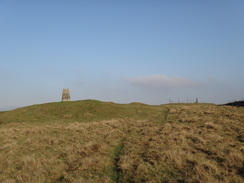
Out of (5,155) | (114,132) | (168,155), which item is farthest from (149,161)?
(5,155)

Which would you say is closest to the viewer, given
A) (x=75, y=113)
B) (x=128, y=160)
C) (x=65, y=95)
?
(x=128, y=160)

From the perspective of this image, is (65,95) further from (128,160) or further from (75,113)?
(128,160)

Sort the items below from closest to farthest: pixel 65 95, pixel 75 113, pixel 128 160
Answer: pixel 128 160 → pixel 75 113 → pixel 65 95

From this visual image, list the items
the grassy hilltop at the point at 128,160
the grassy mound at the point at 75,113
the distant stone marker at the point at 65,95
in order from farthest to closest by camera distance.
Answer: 1. the distant stone marker at the point at 65,95
2. the grassy mound at the point at 75,113
3. the grassy hilltop at the point at 128,160

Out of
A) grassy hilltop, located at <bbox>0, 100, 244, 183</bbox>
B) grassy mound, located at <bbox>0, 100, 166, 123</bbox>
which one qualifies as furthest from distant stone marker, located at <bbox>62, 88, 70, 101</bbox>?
grassy hilltop, located at <bbox>0, 100, 244, 183</bbox>

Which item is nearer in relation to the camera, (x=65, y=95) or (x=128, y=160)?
(x=128, y=160)

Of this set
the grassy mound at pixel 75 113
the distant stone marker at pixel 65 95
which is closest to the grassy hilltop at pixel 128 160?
the grassy mound at pixel 75 113

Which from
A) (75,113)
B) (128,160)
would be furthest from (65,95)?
(128,160)

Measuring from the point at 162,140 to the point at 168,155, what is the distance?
3.41 m

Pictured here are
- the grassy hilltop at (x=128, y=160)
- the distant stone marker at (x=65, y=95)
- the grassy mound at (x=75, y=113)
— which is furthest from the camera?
the distant stone marker at (x=65, y=95)

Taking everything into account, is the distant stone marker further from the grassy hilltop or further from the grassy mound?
the grassy hilltop

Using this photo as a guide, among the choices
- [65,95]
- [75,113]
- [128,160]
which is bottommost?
[128,160]

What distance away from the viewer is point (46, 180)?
8891mm

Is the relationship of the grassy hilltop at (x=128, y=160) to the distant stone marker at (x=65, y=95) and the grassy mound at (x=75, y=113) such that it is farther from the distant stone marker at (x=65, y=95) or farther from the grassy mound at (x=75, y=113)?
the distant stone marker at (x=65, y=95)
